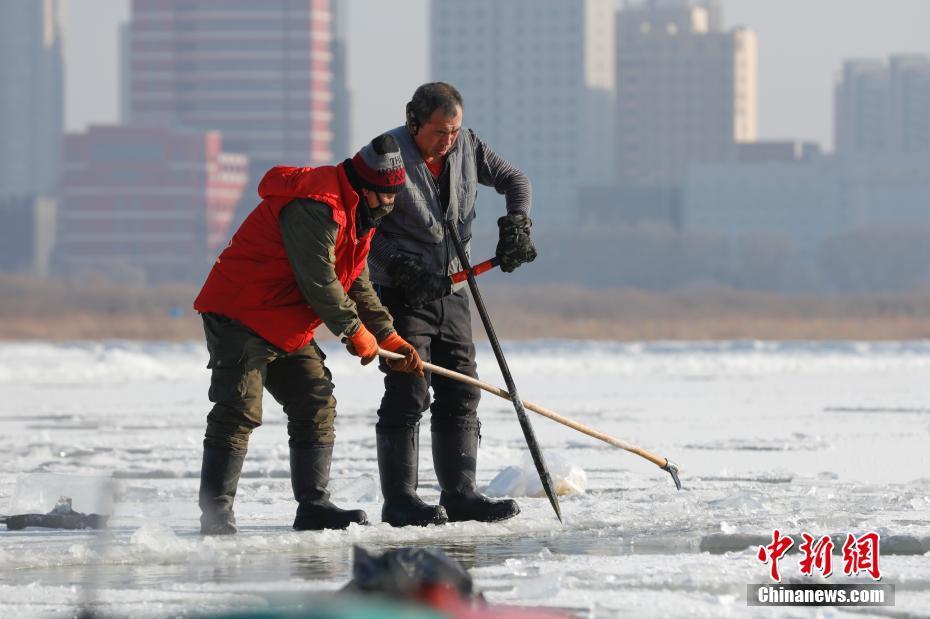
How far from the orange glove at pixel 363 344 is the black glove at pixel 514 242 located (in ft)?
1.95

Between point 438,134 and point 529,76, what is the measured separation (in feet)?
492

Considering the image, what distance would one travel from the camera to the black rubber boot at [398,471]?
19.8 feet

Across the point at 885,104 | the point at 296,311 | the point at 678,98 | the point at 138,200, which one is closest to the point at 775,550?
the point at 296,311

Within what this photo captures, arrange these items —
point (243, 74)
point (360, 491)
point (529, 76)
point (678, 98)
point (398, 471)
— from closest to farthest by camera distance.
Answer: point (398, 471) < point (360, 491) < point (529, 76) < point (243, 74) < point (678, 98)

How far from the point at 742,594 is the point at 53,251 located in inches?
5639

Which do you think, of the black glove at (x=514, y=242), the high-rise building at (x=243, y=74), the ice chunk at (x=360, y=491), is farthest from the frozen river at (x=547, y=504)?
the high-rise building at (x=243, y=74)

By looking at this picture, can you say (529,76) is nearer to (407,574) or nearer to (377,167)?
(377,167)

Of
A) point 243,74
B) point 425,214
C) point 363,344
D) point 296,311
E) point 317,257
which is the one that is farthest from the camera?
point 243,74

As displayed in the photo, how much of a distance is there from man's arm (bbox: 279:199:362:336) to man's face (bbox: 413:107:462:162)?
0.52 meters

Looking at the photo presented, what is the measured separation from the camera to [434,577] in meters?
4.05

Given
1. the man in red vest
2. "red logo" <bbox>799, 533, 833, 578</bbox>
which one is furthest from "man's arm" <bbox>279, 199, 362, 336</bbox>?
"red logo" <bbox>799, 533, 833, 578</bbox>

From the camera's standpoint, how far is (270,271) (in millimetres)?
5695

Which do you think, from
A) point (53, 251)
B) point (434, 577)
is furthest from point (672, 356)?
point (53, 251)

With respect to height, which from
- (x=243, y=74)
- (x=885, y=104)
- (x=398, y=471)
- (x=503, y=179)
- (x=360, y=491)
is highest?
(x=243, y=74)
